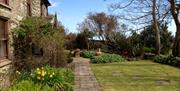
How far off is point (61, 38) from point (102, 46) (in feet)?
62.2

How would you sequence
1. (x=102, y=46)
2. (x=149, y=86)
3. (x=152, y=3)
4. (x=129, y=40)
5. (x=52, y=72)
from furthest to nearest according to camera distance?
(x=102, y=46) < (x=129, y=40) < (x=152, y=3) < (x=149, y=86) < (x=52, y=72)

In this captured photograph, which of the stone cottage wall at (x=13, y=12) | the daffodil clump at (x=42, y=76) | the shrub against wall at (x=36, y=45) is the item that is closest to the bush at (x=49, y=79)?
the daffodil clump at (x=42, y=76)

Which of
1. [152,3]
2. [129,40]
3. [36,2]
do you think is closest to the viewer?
[36,2]

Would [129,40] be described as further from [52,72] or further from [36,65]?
[52,72]

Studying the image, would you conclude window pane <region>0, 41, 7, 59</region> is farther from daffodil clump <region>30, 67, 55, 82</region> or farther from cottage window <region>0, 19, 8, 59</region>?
daffodil clump <region>30, 67, 55, 82</region>

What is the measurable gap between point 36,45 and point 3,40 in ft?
9.81

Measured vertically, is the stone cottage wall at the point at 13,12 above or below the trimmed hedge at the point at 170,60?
above

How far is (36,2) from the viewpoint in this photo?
21.6m

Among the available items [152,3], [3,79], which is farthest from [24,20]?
[152,3]

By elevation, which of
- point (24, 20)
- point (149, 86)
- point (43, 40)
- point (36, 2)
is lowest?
point (149, 86)

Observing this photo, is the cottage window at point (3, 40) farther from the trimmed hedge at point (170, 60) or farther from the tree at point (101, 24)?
the tree at point (101, 24)

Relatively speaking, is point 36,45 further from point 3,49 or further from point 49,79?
point 49,79

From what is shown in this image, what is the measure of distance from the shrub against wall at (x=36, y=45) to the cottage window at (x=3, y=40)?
3.13ft

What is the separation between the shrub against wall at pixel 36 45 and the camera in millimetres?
15203
